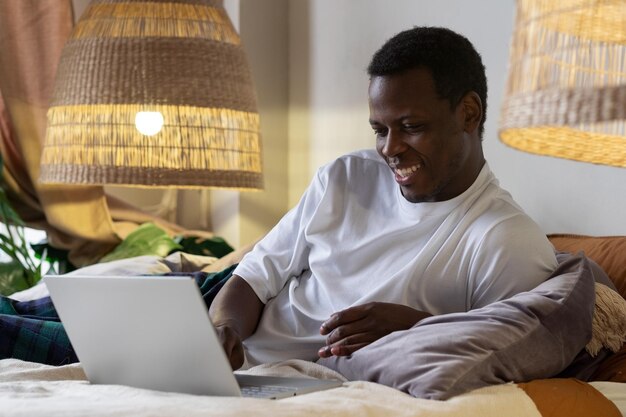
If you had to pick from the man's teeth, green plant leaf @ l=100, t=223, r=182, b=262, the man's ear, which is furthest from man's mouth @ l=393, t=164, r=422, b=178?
green plant leaf @ l=100, t=223, r=182, b=262

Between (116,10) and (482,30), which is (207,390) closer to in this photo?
(482,30)

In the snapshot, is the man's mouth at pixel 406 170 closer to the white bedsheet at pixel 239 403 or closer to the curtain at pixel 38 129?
the white bedsheet at pixel 239 403

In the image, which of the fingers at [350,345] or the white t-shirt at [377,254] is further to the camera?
the white t-shirt at [377,254]

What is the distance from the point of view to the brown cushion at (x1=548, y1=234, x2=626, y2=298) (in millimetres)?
1917

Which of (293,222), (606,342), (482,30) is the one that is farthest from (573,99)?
(482,30)

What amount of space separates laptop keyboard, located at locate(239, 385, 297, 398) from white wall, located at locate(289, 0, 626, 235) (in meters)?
0.98

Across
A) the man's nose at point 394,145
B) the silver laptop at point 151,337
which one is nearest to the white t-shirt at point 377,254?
the man's nose at point 394,145

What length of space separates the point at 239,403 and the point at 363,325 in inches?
16.5

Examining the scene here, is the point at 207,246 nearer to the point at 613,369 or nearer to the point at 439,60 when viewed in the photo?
the point at 439,60

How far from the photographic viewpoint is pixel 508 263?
1.75 meters

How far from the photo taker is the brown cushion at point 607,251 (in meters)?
1.92

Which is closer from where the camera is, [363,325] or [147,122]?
[363,325]

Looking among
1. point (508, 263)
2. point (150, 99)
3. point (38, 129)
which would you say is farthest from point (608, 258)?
point (38, 129)

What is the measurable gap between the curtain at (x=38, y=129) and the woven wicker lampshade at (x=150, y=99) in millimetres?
465
